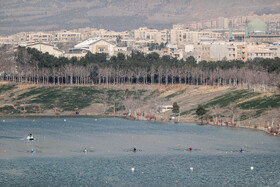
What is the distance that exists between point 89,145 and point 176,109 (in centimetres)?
4069

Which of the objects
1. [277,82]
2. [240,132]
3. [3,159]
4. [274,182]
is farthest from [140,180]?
[277,82]

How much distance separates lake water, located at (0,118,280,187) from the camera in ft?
326

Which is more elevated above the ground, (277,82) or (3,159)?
(277,82)

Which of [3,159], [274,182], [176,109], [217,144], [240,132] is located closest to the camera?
[274,182]

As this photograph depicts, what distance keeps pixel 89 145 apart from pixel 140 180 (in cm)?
3149

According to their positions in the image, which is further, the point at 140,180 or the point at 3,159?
the point at 3,159

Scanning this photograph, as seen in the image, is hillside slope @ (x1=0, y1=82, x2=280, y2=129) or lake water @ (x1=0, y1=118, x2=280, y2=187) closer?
lake water @ (x1=0, y1=118, x2=280, y2=187)

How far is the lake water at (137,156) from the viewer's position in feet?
326

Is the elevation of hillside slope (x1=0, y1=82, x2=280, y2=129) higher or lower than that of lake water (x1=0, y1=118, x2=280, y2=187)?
higher

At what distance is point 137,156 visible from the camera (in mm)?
117062

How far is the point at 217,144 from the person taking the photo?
12769cm

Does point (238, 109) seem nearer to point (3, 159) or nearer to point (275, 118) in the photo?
point (275, 118)

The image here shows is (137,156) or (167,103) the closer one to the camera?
(137,156)

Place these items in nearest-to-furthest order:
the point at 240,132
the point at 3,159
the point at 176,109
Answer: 1. the point at 3,159
2. the point at 240,132
3. the point at 176,109
